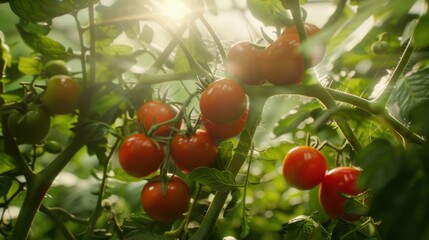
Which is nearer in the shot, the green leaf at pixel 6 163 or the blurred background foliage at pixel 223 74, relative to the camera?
the blurred background foliage at pixel 223 74

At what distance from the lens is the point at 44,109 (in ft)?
3.20

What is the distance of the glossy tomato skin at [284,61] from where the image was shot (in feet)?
2.15

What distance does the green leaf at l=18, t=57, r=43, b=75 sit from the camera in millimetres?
1000

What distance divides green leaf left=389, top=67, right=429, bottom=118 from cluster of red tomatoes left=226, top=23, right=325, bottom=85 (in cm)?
11

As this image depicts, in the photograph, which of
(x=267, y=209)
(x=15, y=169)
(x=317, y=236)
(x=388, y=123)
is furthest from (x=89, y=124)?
(x=267, y=209)

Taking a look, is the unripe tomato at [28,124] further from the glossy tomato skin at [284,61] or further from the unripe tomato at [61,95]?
the glossy tomato skin at [284,61]

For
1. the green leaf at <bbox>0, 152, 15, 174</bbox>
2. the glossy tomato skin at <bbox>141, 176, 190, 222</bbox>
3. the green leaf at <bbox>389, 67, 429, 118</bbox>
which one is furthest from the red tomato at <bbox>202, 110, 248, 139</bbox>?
the green leaf at <bbox>0, 152, 15, 174</bbox>

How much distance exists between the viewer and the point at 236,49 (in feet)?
2.39

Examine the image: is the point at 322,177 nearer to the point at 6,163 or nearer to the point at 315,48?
the point at 315,48

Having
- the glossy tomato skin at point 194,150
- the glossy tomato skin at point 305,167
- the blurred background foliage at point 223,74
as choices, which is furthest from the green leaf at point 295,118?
the glossy tomato skin at point 194,150

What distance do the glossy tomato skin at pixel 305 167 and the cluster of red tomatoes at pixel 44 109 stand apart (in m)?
0.44

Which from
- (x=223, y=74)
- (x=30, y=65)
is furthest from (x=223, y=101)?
(x=30, y=65)

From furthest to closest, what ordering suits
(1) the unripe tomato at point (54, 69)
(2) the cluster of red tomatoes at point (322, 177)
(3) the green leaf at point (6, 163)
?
(1) the unripe tomato at point (54, 69), (3) the green leaf at point (6, 163), (2) the cluster of red tomatoes at point (322, 177)

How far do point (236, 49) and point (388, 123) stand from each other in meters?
0.26
